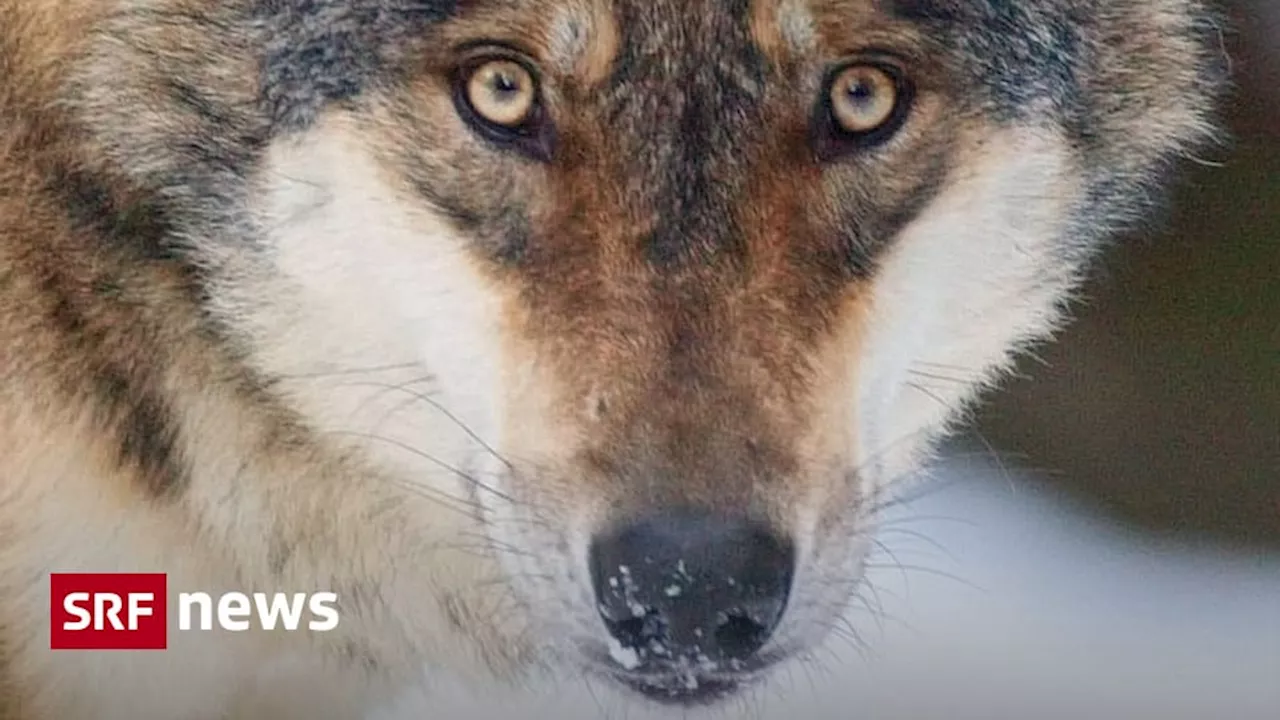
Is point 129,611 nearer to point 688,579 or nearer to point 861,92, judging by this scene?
point 688,579

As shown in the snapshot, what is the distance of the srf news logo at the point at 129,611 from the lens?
92cm

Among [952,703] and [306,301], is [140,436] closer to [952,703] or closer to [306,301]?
[306,301]

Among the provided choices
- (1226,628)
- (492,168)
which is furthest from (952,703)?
(492,168)

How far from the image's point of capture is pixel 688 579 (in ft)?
2.45

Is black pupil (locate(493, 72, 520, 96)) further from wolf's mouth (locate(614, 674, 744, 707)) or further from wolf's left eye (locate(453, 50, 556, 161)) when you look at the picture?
wolf's mouth (locate(614, 674, 744, 707))

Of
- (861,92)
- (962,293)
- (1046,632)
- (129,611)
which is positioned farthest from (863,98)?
(129,611)

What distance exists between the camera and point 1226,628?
100 centimetres

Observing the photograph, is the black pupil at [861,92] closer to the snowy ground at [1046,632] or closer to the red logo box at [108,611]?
the snowy ground at [1046,632]

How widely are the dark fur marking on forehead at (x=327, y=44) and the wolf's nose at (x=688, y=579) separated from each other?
11.5 inches

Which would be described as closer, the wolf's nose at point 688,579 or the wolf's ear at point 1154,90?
the wolf's nose at point 688,579

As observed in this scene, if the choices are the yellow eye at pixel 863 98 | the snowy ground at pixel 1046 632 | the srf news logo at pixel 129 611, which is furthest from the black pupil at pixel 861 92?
the srf news logo at pixel 129 611

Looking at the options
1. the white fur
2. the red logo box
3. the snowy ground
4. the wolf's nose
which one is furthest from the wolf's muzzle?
the red logo box

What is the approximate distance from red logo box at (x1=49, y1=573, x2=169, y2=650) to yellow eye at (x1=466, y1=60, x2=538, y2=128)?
14.7 inches

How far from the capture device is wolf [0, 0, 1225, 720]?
2.53ft
